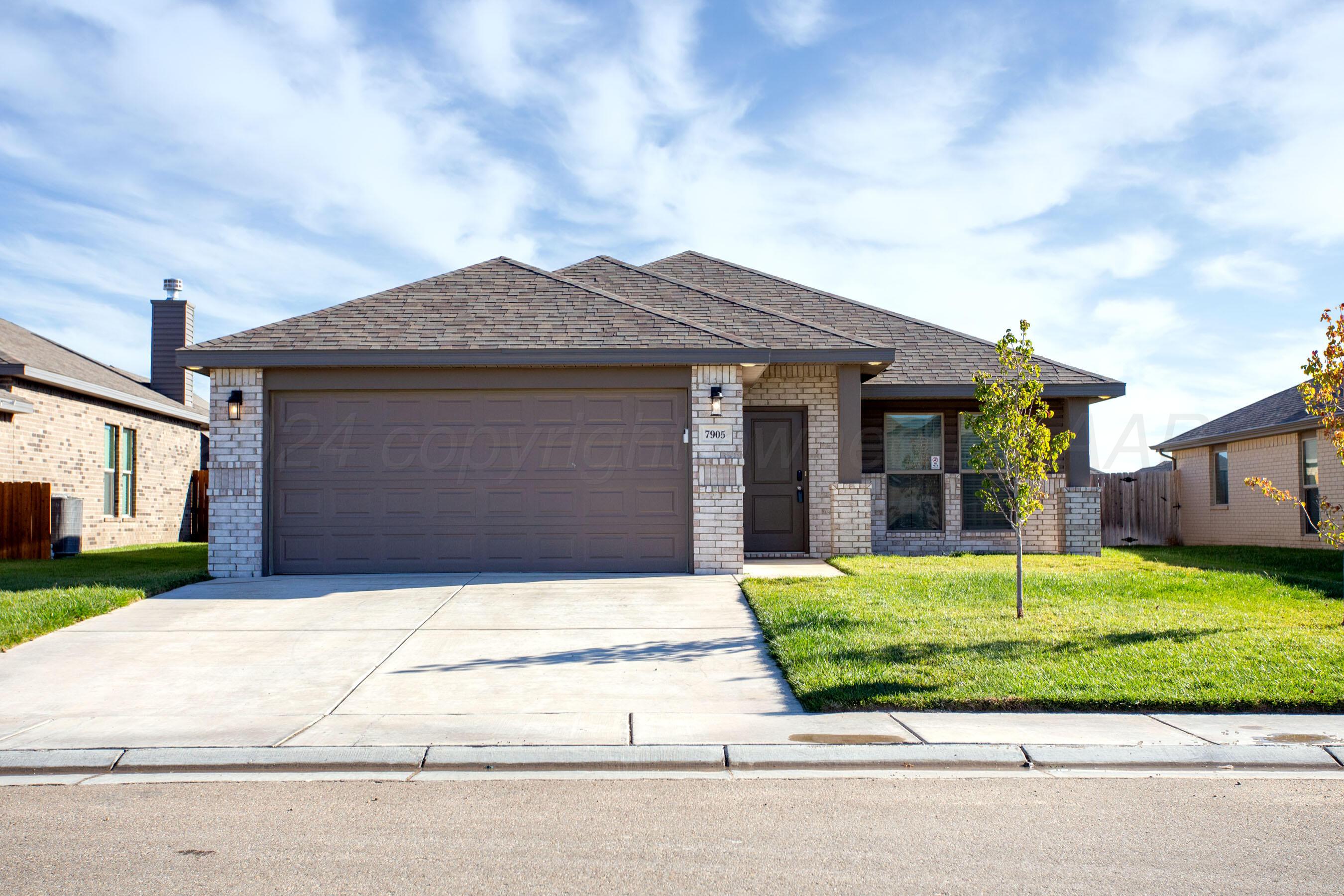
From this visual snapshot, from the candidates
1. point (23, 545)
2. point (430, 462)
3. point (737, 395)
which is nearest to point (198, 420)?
point (23, 545)

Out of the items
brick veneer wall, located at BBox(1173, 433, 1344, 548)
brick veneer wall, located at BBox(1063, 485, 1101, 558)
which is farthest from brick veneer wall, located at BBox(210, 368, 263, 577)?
brick veneer wall, located at BBox(1173, 433, 1344, 548)

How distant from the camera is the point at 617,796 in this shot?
469cm

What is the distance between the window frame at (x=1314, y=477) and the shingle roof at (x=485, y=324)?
41.6ft

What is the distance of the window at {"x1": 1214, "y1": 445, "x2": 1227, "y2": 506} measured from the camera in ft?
71.9

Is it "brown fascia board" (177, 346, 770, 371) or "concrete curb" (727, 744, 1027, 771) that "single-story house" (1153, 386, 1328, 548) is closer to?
"brown fascia board" (177, 346, 770, 371)

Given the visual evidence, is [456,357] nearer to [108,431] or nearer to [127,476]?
[108,431]

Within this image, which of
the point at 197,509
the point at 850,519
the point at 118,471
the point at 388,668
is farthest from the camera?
the point at 197,509

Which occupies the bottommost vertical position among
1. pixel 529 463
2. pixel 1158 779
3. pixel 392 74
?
pixel 1158 779

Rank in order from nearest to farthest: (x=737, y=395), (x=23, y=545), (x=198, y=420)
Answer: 1. (x=737, y=395)
2. (x=23, y=545)
3. (x=198, y=420)

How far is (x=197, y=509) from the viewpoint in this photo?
2406 centimetres

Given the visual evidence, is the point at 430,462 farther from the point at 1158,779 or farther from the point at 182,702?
the point at 1158,779

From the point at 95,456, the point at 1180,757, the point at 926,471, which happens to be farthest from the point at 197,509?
the point at 1180,757

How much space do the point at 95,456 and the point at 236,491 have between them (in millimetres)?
9354

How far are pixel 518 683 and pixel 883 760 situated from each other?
9.35 feet
